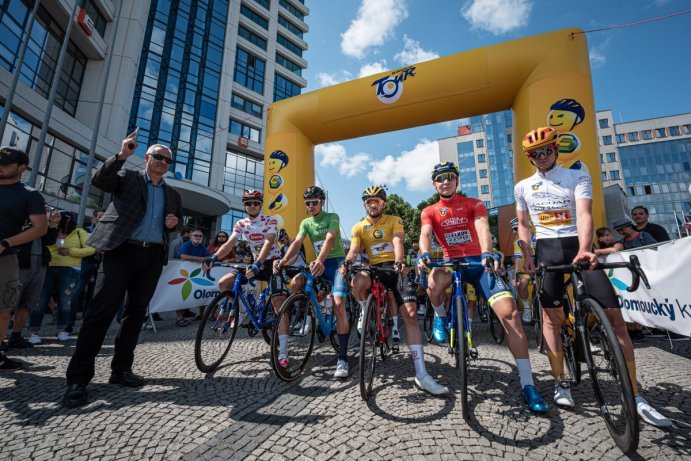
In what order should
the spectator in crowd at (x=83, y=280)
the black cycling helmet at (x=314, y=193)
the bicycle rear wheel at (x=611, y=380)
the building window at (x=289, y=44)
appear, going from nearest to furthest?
the bicycle rear wheel at (x=611, y=380), the black cycling helmet at (x=314, y=193), the spectator in crowd at (x=83, y=280), the building window at (x=289, y=44)

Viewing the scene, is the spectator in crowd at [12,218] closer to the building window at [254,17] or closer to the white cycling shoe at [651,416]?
the white cycling shoe at [651,416]

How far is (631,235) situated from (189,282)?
8.62m

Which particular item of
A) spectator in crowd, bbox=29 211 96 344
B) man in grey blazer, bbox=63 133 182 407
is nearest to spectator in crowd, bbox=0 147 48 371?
man in grey blazer, bbox=63 133 182 407

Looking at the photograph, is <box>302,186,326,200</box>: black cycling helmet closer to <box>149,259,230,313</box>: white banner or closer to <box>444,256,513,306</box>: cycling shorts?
<box>444,256,513,306</box>: cycling shorts

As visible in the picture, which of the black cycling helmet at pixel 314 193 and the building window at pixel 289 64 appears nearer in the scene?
the black cycling helmet at pixel 314 193

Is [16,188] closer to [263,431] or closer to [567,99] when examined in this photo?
[263,431]

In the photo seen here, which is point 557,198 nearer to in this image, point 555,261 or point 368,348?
point 555,261

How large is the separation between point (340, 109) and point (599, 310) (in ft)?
27.0

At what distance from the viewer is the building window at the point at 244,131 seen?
30255 mm

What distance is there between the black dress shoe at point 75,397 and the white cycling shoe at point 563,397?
386 cm

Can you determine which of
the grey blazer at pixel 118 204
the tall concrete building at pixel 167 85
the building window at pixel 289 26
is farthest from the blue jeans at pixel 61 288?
the building window at pixel 289 26

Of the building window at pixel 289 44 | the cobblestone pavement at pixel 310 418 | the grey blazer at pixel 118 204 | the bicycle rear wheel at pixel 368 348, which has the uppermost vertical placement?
the building window at pixel 289 44

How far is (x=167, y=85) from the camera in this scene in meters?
26.0

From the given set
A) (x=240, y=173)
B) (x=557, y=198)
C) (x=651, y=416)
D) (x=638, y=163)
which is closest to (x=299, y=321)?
(x=557, y=198)
